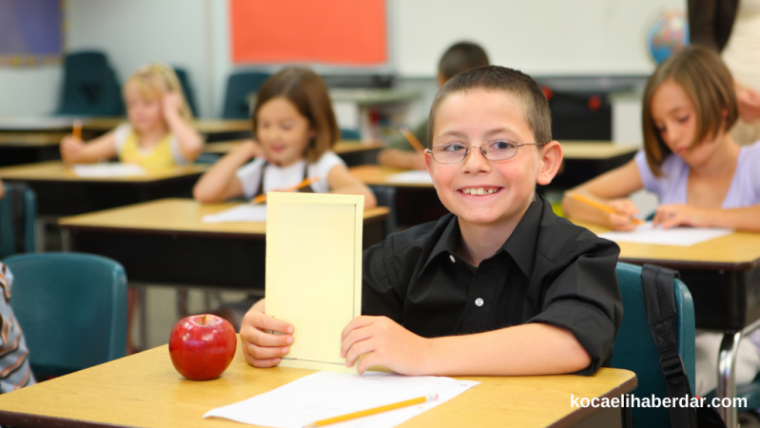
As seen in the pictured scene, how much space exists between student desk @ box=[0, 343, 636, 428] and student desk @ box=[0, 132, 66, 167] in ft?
14.4

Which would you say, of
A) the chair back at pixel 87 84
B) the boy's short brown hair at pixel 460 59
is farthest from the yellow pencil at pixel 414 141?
the chair back at pixel 87 84

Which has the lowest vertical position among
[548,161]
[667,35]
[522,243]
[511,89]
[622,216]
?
[622,216]

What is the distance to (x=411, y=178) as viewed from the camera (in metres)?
3.09

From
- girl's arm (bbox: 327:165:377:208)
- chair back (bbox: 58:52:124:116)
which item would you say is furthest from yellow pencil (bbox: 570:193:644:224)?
chair back (bbox: 58:52:124:116)

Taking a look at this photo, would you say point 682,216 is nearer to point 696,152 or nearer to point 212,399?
point 696,152

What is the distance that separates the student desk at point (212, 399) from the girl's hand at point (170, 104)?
2.96 metres

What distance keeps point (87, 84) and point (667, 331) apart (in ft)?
23.0

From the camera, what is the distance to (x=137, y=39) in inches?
300

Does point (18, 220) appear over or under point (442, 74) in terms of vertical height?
under

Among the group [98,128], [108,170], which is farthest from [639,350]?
[98,128]

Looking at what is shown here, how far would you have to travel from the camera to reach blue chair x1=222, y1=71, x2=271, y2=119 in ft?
22.2

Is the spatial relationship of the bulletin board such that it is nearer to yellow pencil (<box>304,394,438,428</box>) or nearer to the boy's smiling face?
the boy's smiling face

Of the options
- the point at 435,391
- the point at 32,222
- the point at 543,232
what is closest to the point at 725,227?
the point at 543,232
